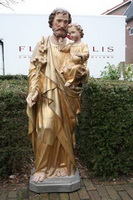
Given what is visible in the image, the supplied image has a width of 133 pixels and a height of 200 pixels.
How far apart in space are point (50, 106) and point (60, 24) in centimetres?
101

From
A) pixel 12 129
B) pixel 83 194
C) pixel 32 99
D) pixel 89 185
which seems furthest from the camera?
pixel 12 129

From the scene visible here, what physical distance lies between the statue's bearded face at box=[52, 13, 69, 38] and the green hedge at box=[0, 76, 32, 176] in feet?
3.91

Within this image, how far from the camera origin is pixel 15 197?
324cm

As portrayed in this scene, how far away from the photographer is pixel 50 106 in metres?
3.06

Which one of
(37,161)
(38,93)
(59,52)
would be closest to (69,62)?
(59,52)

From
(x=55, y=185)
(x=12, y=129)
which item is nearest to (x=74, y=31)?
(x=12, y=129)

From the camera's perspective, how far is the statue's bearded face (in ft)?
9.77

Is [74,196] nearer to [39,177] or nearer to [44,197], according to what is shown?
[44,197]

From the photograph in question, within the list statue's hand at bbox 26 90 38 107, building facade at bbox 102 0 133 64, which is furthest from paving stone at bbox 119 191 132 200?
building facade at bbox 102 0 133 64

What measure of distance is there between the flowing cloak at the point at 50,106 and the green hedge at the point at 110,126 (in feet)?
2.02

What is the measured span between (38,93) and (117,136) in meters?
1.47

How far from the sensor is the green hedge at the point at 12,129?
3658 millimetres

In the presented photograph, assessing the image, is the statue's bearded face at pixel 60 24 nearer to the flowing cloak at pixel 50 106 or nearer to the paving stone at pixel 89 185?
the flowing cloak at pixel 50 106

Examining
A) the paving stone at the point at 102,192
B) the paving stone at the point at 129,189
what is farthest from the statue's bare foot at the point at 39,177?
the paving stone at the point at 129,189
